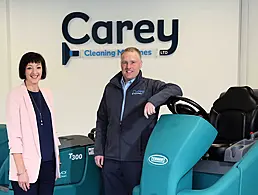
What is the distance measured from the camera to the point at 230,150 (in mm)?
2535

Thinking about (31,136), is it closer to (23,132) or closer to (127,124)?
(23,132)

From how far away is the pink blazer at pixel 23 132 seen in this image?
2402mm

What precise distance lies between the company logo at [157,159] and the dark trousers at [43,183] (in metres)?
0.64

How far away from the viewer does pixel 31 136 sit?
2434mm

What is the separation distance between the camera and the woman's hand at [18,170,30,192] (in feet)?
7.84

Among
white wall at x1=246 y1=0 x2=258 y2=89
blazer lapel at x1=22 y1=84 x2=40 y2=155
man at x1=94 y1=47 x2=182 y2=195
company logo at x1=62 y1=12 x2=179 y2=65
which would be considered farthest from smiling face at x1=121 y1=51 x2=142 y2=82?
white wall at x1=246 y1=0 x2=258 y2=89

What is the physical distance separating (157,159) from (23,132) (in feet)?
2.58

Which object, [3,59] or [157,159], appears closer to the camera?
[157,159]

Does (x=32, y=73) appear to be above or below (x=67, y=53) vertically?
below

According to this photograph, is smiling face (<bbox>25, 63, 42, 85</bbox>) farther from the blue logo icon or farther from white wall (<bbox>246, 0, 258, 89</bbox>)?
white wall (<bbox>246, 0, 258, 89</bbox>)

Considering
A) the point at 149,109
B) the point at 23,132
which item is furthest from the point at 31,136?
the point at 149,109

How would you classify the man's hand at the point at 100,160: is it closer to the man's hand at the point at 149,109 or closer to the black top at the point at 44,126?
the black top at the point at 44,126

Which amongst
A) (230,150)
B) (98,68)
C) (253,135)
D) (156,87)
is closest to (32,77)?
(156,87)

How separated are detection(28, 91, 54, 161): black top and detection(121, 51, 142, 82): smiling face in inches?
22.1
